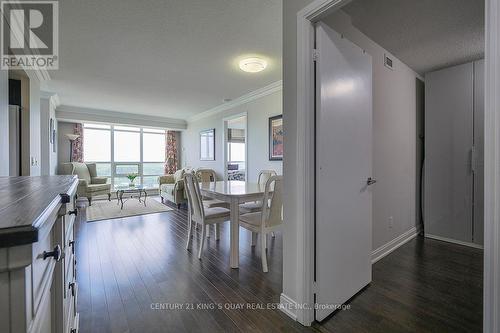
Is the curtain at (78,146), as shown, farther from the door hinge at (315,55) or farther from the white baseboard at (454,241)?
the white baseboard at (454,241)

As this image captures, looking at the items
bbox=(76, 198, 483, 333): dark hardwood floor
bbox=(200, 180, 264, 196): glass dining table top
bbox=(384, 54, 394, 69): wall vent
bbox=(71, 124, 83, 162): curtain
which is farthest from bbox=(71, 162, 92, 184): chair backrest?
bbox=(384, 54, 394, 69): wall vent

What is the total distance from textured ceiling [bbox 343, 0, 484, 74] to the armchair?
622cm

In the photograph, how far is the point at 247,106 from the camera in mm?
5172

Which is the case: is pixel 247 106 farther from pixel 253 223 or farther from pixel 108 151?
pixel 108 151

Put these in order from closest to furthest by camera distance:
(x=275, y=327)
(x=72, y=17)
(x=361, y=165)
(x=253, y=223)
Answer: (x=275, y=327) → (x=361, y=165) → (x=72, y=17) → (x=253, y=223)

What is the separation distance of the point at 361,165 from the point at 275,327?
138cm

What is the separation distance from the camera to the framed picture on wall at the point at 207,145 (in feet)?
21.2

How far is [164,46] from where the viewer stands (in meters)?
2.86

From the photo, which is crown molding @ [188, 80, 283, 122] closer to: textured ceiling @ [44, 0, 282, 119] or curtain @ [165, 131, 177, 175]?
textured ceiling @ [44, 0, 282, 119]

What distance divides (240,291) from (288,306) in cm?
47

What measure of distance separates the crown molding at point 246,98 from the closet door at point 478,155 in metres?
2.63

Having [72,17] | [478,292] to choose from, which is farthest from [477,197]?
[72,17]

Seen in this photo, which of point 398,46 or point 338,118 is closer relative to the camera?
point 338,118

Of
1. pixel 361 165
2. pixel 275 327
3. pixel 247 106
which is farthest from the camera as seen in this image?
pixel 247 106
